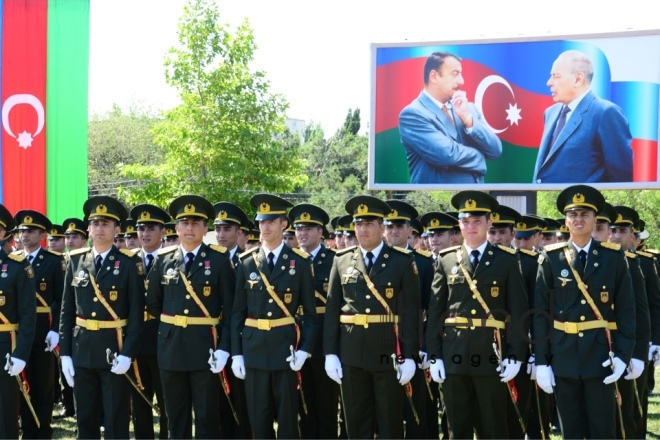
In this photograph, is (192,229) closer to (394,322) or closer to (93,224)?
(93,224)

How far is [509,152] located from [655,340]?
381 inches

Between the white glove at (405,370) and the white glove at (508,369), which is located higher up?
the white glove at (508,369)

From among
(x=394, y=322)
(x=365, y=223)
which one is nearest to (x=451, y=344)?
(x=394, y=322)

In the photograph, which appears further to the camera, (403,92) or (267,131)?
(267,131)

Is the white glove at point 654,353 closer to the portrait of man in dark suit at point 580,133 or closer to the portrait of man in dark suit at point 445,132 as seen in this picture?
the portrait of man in dark suit at point 580,133

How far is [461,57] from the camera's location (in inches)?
667

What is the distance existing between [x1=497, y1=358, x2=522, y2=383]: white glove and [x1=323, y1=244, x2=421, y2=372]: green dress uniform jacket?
2.35ft

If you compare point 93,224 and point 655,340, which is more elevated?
point 93,224

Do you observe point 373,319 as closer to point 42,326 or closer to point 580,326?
point 580,326

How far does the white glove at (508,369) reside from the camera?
6086mm

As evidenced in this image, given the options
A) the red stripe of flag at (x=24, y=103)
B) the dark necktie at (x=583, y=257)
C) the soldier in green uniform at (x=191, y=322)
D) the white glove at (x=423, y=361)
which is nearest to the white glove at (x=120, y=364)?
the soldier in green uniform at (x=191, y=322)

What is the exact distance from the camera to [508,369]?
6.09 metres

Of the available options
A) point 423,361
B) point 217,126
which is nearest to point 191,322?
point 423,361

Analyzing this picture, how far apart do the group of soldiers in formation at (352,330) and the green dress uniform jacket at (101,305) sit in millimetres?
13
